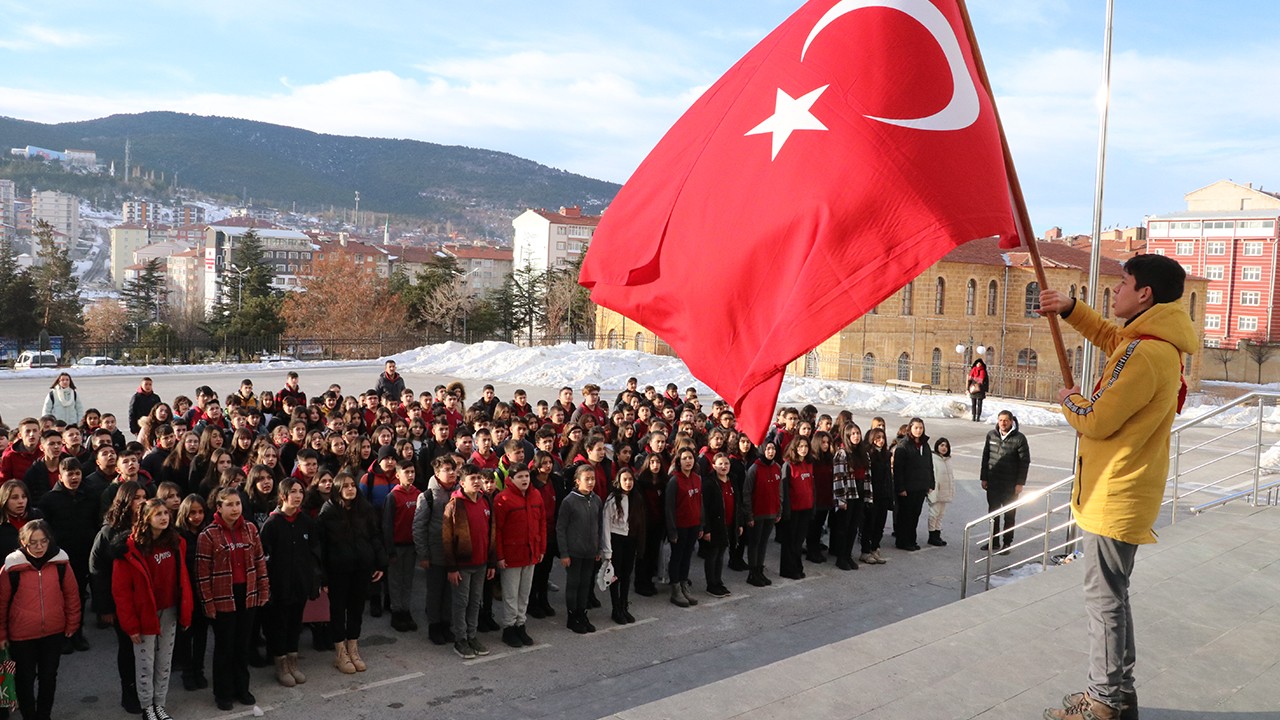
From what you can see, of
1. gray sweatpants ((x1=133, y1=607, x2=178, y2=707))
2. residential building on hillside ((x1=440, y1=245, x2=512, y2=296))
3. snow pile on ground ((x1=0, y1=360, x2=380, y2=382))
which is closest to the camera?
gray sweatpants ((x1=133, y1=607, x2=178, y2=707))

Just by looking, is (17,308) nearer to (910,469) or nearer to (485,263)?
(910,469)

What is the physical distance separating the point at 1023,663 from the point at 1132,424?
7.20 feet

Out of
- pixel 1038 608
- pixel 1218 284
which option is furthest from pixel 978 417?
pixel 1218 284

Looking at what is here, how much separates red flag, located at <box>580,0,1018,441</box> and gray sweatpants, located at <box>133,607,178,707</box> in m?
4.02

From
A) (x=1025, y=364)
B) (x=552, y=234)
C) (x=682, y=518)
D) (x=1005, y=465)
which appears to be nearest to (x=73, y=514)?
(x=682, y=518)

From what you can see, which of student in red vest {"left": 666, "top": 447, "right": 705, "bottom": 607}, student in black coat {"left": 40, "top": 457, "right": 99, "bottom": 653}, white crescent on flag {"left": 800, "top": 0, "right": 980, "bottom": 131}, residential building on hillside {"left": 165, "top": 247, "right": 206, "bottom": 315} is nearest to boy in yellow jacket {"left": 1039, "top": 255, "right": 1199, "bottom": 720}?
white crescent on flag {"left": 800, "top": 0, "right": 980, "bottom": 131}

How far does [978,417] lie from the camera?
2714cm

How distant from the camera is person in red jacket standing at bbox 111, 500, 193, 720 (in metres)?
6.52

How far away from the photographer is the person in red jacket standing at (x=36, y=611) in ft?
20.7

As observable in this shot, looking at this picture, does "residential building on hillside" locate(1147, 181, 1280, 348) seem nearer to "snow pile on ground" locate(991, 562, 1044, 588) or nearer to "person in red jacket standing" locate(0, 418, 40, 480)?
"snow pile on ground" locate(991, 562, 1044, 588)

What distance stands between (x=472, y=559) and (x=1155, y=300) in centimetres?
596

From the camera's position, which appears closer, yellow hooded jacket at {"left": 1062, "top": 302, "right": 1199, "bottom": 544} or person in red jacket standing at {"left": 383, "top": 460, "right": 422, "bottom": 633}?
yellow hooded jacket at {"left": 1062, "top": 302, "right": 1199, "bottom": 544}

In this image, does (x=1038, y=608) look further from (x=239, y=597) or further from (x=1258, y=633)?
(x=239, y=597)

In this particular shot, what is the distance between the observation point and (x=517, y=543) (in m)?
8.58
